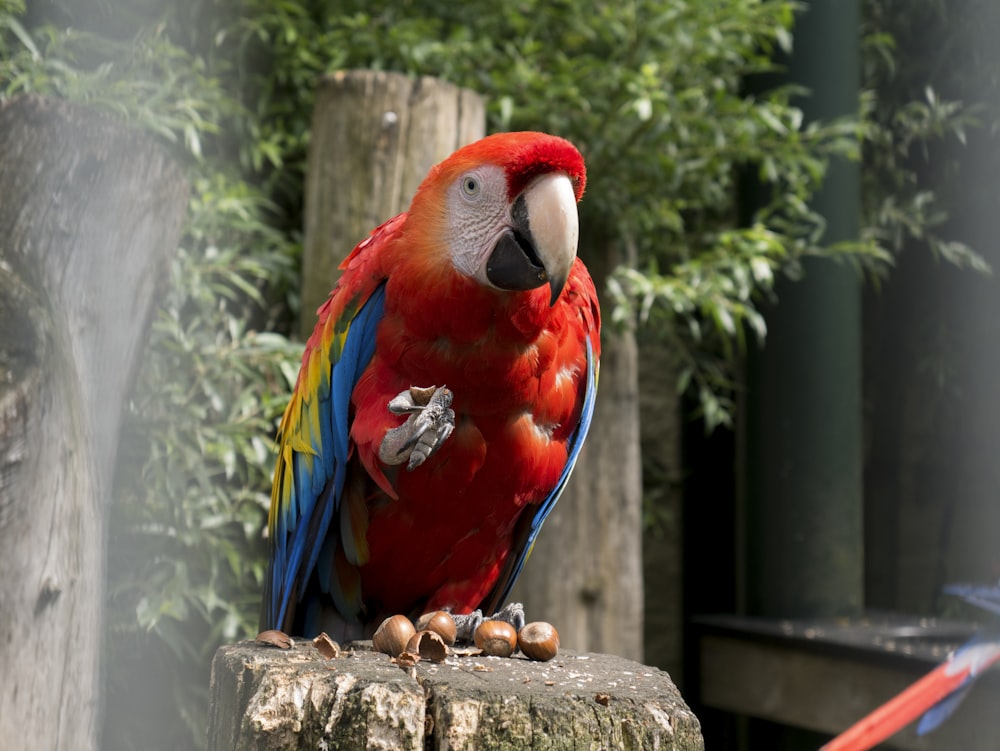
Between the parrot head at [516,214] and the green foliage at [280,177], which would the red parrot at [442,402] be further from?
the green foliage at [280,177]

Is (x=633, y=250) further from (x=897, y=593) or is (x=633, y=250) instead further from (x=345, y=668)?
(x=345, y=668)

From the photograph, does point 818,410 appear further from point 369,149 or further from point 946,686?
point 369,149

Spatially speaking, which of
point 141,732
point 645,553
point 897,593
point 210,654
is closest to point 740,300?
point 645,553

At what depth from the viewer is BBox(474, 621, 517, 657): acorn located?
108 centimetres

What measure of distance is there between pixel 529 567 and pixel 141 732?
84 centimetres

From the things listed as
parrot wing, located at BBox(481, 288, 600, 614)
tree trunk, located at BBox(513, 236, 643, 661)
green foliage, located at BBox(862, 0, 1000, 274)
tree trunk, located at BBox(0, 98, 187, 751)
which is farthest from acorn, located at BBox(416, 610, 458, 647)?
green foliage, located at BBox(862, 0, 1000, 274)

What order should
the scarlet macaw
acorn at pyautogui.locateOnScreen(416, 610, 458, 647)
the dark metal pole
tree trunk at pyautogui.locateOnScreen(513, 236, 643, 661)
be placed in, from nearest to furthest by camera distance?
acorn at pyautogui.locateOnScreen(416, 610, 458, 647), the scarlet macaw, tree trunk at pyautogui.locateOnScreen(513, 236, 643, 661), the dark metal pole

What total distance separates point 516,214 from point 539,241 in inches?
1.9

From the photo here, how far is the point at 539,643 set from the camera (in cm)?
106

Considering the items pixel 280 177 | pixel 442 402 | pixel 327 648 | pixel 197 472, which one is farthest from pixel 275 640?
pixel 280 177

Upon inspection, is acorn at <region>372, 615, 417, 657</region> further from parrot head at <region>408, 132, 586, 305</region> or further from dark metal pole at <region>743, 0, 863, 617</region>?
dark metal pole at <region>743, 0, 863, 617</region>

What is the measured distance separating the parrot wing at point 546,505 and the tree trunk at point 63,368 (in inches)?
23.8

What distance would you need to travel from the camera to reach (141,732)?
1.78 m

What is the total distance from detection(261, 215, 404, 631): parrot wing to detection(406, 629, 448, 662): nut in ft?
1.11
